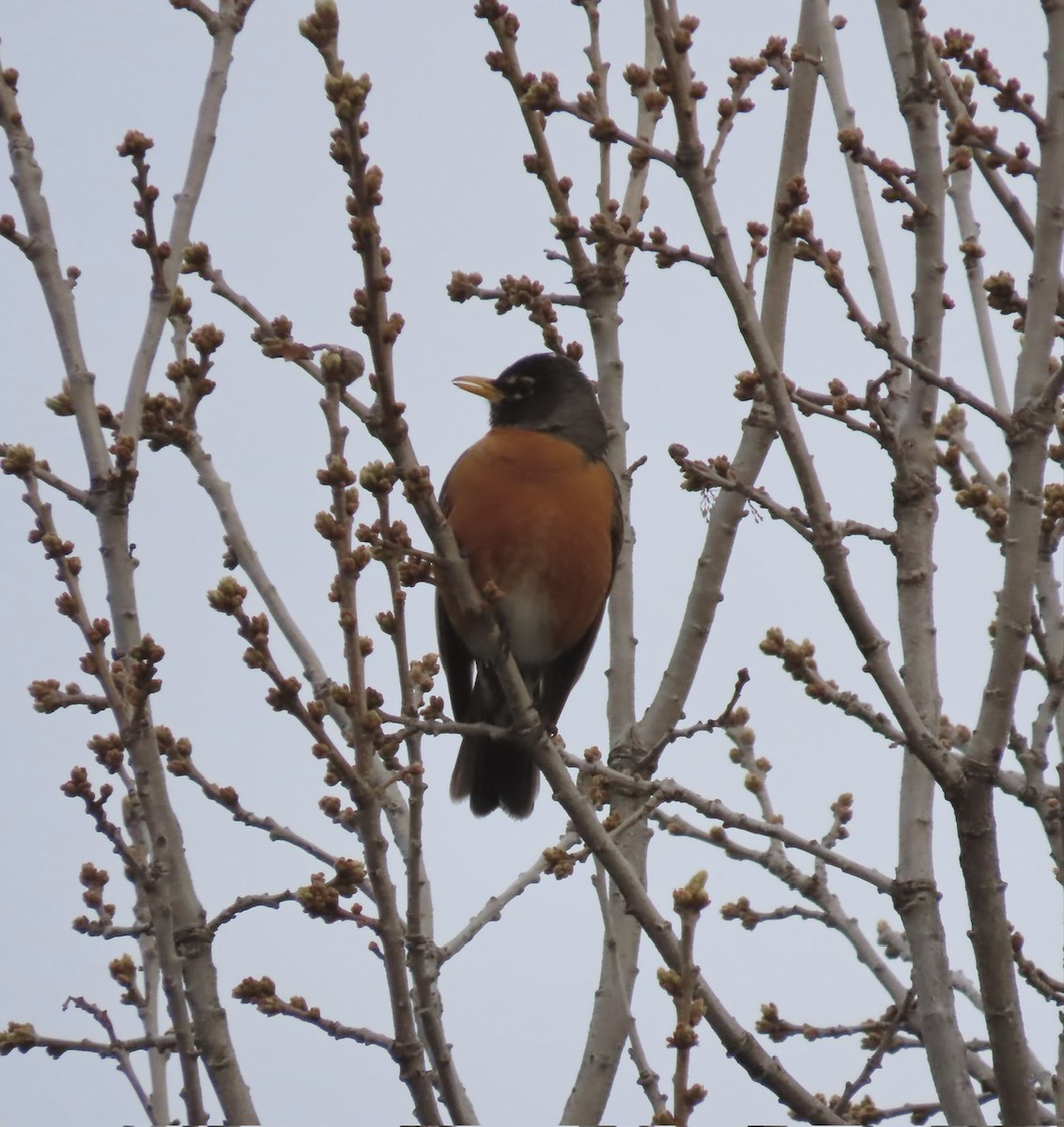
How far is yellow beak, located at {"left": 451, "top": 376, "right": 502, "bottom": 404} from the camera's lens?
629 centimetres

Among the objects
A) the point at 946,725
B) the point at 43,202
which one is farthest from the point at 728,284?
the point at 946,725

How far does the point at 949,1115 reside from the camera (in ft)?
12.1

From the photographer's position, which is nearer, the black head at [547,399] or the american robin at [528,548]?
the american robin at [528,548]

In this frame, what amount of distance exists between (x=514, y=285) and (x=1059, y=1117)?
9.45 ft

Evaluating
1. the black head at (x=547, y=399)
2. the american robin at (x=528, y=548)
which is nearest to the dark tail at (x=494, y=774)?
the american robin at (x=528, y=548)

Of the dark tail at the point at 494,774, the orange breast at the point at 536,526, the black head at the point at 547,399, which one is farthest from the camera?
the black head at the point at 547,399

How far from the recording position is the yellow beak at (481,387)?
629 centimetres

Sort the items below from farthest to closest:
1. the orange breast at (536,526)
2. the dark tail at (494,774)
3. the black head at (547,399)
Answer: the black head at (547,399) < the dark tail at (494,774) < the orange breast at (536,526)

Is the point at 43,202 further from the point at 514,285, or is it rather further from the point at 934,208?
the point at 934,208

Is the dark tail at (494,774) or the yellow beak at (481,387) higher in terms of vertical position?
the yellow beak at (481,387)

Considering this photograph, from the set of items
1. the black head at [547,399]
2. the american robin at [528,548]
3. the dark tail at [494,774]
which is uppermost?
the black head at [547,399]

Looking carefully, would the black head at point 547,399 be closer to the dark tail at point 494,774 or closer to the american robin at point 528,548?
the american robin at point 528,548

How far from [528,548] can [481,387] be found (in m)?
1.12

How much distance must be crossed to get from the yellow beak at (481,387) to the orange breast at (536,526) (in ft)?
1.43
